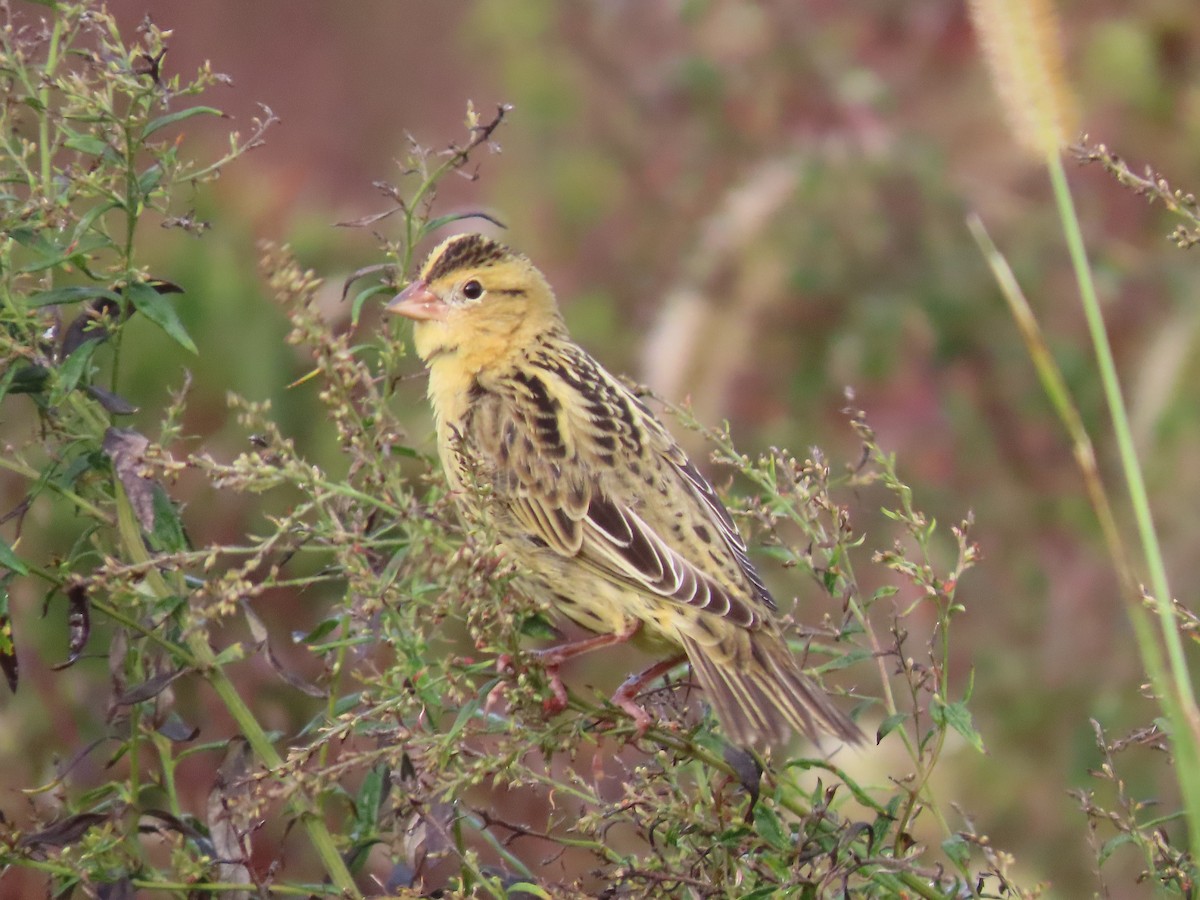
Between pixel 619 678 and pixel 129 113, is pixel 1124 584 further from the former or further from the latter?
pixel 619 678

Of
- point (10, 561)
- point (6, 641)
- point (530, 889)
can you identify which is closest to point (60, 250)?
point (10, 561)

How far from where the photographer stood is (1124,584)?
1.65m

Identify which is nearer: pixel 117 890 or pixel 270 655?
pixel 117 890

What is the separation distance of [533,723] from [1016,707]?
11.7 feet

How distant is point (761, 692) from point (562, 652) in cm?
43

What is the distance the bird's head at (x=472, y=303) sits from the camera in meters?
3.98

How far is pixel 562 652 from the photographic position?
3158 mm

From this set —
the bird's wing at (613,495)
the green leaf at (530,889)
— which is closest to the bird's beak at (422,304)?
the bird's wing at (613,495)

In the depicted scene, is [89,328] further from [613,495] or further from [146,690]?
[613,495]

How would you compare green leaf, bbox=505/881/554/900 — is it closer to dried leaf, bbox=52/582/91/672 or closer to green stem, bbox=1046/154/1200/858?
dried leaf, bbox=52/582/91/672

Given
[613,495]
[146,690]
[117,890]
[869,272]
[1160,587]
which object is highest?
[869,272]

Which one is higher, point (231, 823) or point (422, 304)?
point (422, 304)

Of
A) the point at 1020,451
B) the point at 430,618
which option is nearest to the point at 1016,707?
the point at 1020,451

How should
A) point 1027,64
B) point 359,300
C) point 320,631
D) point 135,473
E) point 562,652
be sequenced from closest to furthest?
point 1027,64
point 135,473
point 320,631
point 359,300
point 562,652
